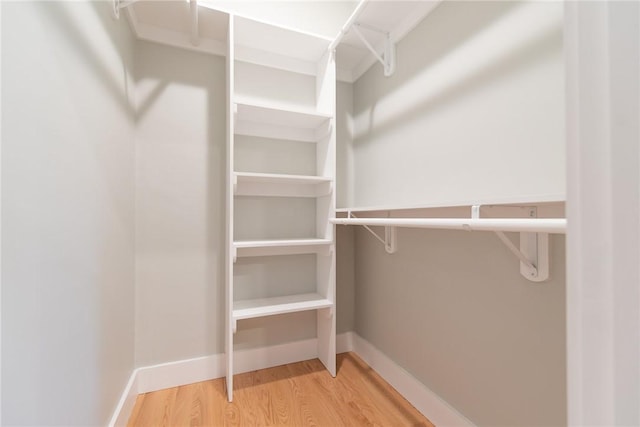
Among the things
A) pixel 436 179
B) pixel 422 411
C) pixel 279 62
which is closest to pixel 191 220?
pixel 279 62

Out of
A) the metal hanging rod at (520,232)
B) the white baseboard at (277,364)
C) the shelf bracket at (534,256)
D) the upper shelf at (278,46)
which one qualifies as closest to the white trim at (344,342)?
the white baseboard at (277,364)

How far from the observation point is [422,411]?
1.36m

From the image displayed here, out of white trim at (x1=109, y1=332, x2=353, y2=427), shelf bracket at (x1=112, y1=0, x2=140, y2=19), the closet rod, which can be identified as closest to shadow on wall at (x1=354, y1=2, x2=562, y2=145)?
the closet rod

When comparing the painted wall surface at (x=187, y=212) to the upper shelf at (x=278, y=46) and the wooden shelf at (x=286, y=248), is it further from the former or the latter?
the upper shelf at (x=278, y=46)

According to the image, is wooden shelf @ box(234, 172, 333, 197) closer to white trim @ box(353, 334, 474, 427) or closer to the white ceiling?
the white ceiling

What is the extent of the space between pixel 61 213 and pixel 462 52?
5.20 feet

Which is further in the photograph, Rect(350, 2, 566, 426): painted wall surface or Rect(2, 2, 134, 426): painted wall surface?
Rect(350, 2, 566, 426): painted wall surface

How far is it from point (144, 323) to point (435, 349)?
156 cm

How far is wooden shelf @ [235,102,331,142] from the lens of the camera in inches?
61.5

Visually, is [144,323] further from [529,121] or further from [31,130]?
[529,121]

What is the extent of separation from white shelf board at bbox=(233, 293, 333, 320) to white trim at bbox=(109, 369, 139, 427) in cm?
59

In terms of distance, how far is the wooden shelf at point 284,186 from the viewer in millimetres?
1598

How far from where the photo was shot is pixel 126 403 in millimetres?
1299

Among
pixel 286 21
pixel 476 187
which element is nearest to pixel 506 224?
pixel 476 187
